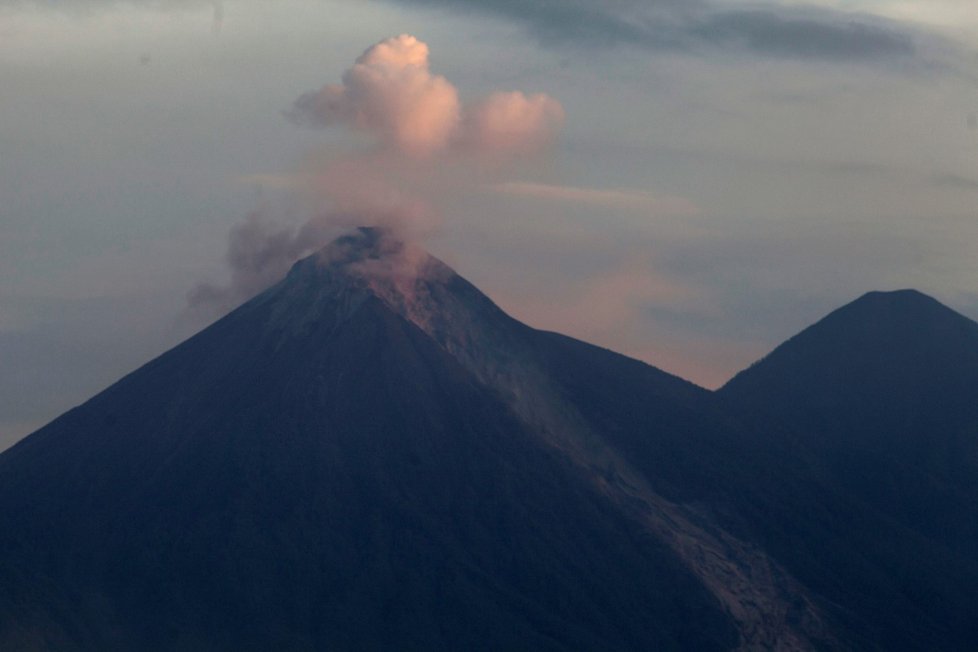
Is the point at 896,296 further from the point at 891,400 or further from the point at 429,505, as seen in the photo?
the point at 429,505

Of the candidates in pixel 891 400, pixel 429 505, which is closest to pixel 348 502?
pixel 429 505

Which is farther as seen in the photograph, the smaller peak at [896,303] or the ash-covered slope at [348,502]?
the smaller peak at [896,303]

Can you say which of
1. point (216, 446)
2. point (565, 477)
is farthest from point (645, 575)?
point (216, 446)

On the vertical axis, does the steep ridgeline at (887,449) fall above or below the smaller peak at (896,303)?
below

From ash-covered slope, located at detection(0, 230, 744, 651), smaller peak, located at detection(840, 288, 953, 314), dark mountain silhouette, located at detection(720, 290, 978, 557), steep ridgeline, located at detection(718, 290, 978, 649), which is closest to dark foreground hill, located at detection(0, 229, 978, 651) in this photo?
ash-covered slope, located at detection(0, 230, 744, 651)

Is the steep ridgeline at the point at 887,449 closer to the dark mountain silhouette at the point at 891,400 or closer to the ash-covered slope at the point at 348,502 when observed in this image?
the dark mountain silhouette at the point at 891,400

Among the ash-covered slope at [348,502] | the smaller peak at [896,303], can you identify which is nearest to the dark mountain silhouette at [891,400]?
the smaller peak at [896,303]

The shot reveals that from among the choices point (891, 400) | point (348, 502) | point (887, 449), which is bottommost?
point (887, 449)
